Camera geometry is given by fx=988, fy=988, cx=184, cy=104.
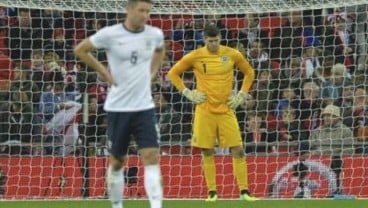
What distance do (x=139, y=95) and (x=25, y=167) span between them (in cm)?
572

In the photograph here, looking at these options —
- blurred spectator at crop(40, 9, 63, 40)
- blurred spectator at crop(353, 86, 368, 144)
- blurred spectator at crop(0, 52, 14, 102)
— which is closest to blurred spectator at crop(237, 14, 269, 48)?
blurred spectator at crop(353, 86, 368, 144)

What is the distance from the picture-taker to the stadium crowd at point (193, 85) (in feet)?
45.4

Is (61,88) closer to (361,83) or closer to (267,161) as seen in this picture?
(267,161)

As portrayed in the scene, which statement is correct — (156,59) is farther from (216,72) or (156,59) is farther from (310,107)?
(310,107)

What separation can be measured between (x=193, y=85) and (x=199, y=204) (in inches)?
138

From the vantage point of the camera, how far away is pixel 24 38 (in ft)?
48.1

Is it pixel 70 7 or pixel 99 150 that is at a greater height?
pixel 70 7

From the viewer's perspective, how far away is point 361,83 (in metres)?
14.2

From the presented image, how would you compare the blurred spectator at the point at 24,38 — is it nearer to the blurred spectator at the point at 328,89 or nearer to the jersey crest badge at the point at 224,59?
the jersey crest badge at the point at 224,59

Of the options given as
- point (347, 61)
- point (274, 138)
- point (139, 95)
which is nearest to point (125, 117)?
point (139, 95)

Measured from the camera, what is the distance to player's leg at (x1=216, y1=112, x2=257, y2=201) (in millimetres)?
11664

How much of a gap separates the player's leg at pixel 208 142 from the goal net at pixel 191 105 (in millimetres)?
1382

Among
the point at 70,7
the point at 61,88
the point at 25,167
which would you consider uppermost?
the point at 70,7

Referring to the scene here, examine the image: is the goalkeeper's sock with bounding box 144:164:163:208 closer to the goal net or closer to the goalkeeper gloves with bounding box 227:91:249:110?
the goalkeeper gloves with bounding box 227:91:249:110
